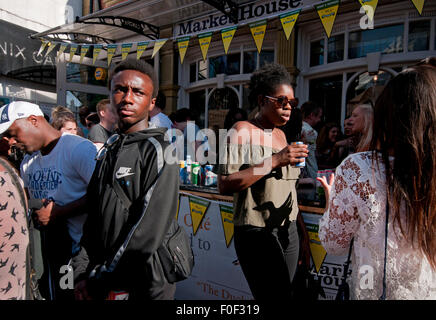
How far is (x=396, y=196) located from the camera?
1104 millimetres

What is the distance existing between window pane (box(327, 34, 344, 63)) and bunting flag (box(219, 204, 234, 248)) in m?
5.01

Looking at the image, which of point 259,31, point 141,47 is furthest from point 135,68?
point 141,47

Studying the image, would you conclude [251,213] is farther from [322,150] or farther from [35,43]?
[35,43]

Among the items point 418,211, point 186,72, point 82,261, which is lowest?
point 82,261

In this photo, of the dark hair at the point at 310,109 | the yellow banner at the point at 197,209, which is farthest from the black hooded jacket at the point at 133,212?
the dark hair at the point at 310,109

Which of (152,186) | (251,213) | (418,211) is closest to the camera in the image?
(418,211)

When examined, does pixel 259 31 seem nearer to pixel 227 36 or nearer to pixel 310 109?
pixel 227 36

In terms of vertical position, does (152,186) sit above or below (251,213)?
above

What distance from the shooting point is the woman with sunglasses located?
1.86 meters

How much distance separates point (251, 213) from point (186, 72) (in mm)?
7882

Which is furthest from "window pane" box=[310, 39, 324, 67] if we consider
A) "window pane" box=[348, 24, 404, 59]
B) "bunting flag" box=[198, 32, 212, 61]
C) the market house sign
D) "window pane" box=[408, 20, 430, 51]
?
"bunting flag" box=[198, 32, 212, 61]

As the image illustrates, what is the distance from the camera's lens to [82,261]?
1.67 meters

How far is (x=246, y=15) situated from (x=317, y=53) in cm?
203

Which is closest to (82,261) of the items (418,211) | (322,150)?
(418,211)
